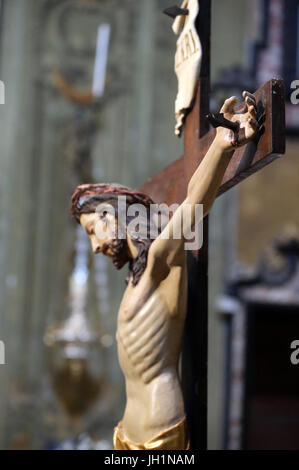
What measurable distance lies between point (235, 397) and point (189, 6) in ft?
8.06

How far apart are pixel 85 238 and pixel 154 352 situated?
2.34 m

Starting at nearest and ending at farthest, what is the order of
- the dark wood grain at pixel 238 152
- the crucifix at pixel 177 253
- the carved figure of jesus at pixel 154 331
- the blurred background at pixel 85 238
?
1. the dark wood grain at pixel 238 152
2. the crucifix at pixel 177 253
3. the carved figure of jesus at pixel 154 331
4. the blurred background at pixel 85 238

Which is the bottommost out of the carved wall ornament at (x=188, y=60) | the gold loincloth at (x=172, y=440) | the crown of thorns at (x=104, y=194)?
the gold loincloth at (x=172, y=440)

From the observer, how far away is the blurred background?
136 inches

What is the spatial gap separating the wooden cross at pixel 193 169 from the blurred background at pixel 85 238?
6.71 feet

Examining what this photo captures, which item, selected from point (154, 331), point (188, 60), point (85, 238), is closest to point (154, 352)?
point (154, 331)

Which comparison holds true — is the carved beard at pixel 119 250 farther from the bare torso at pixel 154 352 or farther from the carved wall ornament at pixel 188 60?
the carved wall ornament at pixel 188 60

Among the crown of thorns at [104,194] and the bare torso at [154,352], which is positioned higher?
the crown of thorns at [104,194]

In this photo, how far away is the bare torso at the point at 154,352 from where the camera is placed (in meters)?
1.28

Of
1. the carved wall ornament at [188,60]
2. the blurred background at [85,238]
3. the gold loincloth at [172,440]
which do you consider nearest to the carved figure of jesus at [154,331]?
the gold loincloth at [172,440]

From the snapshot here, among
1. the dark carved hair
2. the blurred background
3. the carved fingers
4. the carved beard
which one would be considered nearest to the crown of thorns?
the dark carved hair

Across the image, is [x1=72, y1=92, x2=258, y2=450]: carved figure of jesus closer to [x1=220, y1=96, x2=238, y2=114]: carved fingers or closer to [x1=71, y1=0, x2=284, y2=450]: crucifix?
[x1=71, y1=0, x2=284, y2=450]: crucifix

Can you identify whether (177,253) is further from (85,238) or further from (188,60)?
(85,238)
